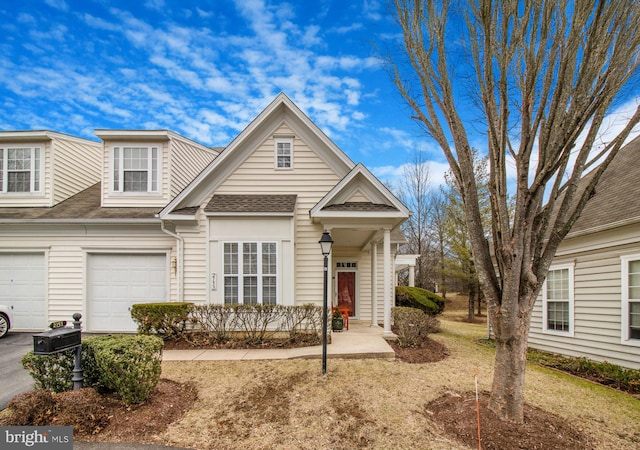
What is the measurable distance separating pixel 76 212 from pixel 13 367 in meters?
4.99

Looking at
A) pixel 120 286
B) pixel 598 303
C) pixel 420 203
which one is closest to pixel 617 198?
pixel 598 303

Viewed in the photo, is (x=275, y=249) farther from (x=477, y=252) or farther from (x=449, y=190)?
(x=449, y=190)

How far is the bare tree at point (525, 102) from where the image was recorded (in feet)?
13.5

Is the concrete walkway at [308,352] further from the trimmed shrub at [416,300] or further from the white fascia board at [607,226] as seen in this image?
the trimmed shrub at [416,300]

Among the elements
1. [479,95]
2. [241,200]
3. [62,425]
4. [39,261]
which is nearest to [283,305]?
[241,200]

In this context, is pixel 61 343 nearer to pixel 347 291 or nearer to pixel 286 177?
pixel 286 177

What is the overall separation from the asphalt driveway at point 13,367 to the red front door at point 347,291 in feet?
28.3

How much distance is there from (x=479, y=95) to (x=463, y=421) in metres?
4.64

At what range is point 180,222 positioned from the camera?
9438 mm

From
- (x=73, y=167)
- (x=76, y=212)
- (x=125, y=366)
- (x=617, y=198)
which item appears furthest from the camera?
(x=73, y=167)

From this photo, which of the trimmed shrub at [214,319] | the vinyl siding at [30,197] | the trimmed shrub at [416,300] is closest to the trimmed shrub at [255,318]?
the trimmed shrub at [214,319]

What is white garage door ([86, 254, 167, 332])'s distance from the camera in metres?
10.2

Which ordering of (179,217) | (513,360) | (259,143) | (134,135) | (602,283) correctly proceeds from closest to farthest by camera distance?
1. (513,360)
2. (602,283)
3. (179,217)
4. (259,143)
5. (134,135)

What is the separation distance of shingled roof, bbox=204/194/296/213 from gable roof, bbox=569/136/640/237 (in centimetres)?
766
